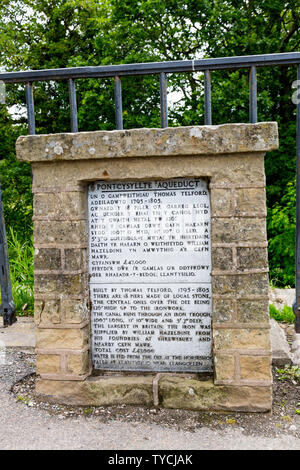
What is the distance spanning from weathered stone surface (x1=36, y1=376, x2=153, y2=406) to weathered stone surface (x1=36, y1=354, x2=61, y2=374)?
7cm

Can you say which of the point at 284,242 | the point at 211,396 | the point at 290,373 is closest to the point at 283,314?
the point at 290,373

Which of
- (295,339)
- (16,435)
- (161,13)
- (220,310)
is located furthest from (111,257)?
(161,13)

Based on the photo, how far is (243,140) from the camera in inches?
98.9

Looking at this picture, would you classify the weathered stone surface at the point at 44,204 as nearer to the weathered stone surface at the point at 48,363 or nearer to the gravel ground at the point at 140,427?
the weathered stone surface at the point at 48,363

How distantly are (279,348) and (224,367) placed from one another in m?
0.84

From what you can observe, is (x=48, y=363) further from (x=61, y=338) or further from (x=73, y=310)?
(x=73, y=310)

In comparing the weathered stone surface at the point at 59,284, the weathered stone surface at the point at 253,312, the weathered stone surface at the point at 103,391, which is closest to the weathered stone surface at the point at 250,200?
the weathered stone surface at the point at 253,312

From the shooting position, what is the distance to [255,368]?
2602 mm

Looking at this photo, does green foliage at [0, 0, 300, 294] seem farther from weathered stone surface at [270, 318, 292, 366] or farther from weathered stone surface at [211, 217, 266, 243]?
weathered stone surface at [211, 217, 266, 243]

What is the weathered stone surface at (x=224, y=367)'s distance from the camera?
2.62m

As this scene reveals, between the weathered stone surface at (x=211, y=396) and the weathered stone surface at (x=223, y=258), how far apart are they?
70cm

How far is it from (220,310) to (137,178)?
939mm

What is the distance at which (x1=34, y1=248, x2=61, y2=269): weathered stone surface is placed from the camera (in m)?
2.76

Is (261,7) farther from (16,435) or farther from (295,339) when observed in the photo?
(16,435)
